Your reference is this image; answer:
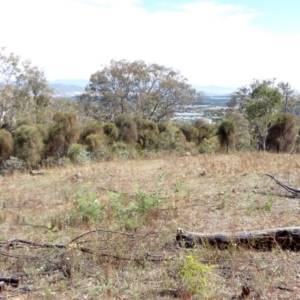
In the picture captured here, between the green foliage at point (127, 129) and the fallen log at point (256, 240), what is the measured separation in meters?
11.4

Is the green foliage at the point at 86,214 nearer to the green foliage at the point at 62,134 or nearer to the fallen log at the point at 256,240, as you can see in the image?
the fallen log at the point at 256,240

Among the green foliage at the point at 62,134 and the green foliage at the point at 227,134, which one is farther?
the green foliage at the point at 227,134

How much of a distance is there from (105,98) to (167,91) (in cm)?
429

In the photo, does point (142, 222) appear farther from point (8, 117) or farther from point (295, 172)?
point (8, 117)

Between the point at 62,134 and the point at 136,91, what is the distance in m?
12.9

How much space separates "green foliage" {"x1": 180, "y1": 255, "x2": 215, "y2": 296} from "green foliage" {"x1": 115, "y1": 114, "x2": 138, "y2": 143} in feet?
39.5

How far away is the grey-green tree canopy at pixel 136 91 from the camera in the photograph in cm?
2469

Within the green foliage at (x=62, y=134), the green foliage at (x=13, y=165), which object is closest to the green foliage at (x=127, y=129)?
the green foliage at (x=62, y=134)

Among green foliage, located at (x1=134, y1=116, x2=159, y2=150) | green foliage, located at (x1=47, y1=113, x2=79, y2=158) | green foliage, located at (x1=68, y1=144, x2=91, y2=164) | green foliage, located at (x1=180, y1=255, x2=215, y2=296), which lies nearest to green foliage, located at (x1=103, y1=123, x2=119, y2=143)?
green foliage, located at (x1=134, y1=116, x2=159, y2=150)

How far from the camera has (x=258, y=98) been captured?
48.3ft

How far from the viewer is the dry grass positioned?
2.63 metres

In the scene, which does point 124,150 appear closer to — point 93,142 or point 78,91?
point 93,142

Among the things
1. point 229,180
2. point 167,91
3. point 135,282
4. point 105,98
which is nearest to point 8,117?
point 105,98

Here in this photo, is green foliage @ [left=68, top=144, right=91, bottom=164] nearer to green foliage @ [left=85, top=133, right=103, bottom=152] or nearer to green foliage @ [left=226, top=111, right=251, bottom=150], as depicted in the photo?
green foliage @ [left=85, top=133, right=103, bottom=152]
